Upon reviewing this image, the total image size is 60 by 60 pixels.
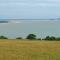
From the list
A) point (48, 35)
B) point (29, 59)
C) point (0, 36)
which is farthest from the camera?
point (0, 36)

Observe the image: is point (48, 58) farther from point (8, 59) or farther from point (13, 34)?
point (13, 34)

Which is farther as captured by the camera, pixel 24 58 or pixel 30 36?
pixel 30 36

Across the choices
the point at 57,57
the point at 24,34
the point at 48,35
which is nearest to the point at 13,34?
the point at 24,34

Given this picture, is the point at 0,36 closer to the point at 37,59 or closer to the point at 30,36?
the point at 30,36

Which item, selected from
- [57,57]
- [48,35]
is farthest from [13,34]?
[57,57]

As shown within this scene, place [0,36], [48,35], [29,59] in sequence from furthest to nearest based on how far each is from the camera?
[0,36] → [48,35] → [29,59]

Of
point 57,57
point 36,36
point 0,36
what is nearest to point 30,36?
point 36,36

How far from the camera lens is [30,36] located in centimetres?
2398

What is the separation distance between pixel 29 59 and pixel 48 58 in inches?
25.0

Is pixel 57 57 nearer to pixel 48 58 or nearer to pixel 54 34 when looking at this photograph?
pixel 48 58

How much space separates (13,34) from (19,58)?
15.6 metres

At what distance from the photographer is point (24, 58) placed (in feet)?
30.3

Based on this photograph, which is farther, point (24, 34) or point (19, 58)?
point (24, 34)

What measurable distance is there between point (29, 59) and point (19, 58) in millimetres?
337
